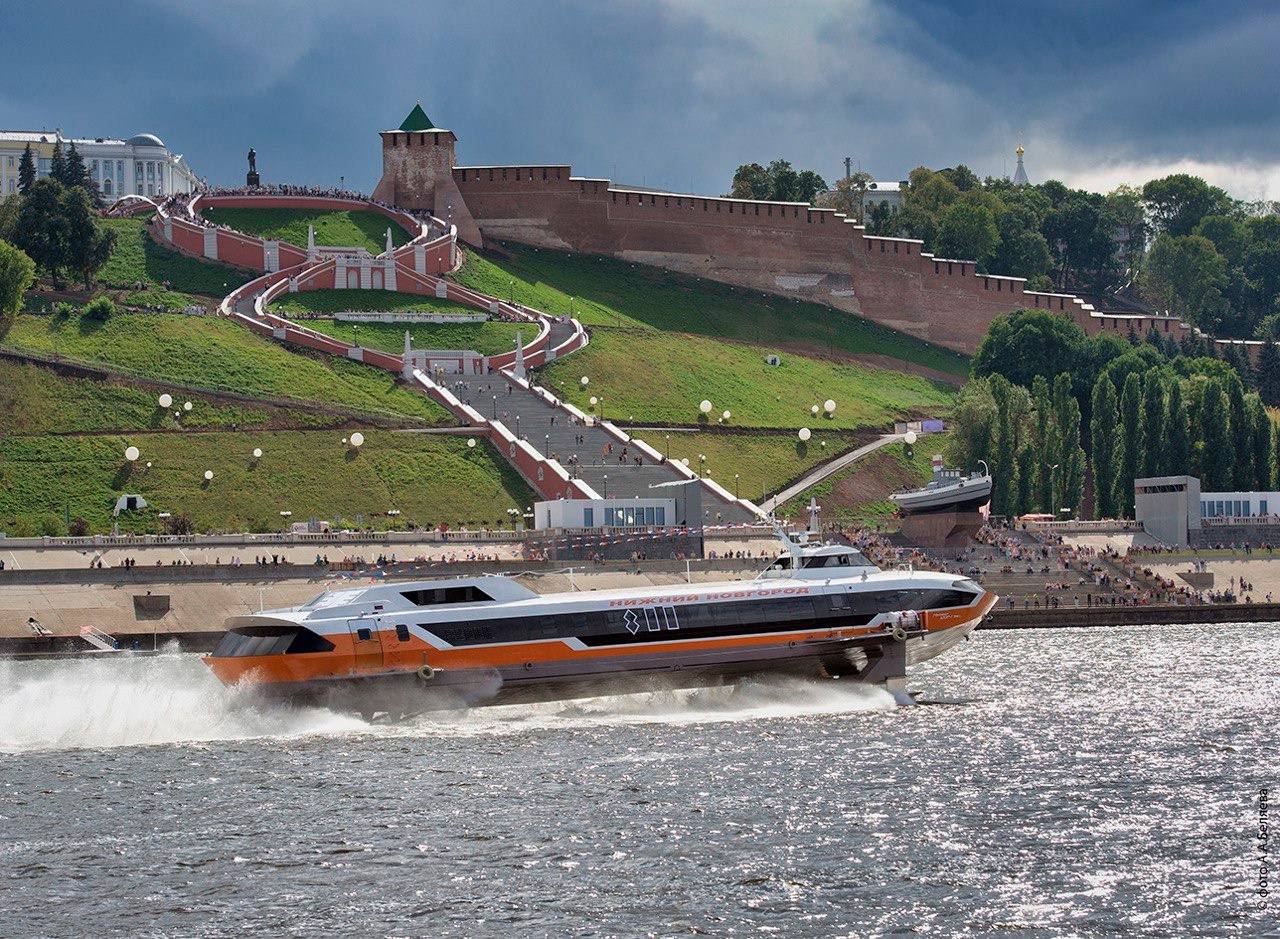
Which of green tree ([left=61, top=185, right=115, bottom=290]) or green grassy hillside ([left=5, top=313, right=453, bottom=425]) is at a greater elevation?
green tree ([left=61, top=185, right=115, bottom=290])

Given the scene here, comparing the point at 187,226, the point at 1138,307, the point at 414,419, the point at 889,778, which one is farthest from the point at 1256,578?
the point at 1138,307

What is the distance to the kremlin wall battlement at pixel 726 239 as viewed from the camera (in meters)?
128

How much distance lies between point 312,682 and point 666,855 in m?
15.1

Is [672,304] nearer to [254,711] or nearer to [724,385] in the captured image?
[724,385]

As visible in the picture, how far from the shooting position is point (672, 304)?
12275 cm

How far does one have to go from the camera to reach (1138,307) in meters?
158

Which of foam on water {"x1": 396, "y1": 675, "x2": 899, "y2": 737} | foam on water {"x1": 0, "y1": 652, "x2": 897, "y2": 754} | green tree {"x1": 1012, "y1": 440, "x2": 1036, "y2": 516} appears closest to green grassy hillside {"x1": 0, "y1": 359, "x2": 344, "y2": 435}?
green tree {"x1": 1012, "y1": 440, "x2": 1036, "y2": 516}

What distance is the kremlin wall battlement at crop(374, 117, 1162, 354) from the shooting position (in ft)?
420

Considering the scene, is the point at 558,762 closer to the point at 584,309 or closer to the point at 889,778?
the point at 889,778

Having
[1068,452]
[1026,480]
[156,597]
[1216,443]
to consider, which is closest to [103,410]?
[156,597]

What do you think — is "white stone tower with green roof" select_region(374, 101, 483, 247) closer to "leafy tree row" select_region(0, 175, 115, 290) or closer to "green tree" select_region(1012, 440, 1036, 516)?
"leafy tree row" select_region(0, 175, 115, 290)

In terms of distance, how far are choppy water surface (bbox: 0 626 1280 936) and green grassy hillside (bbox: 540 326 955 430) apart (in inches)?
2086

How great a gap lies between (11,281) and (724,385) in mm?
38563

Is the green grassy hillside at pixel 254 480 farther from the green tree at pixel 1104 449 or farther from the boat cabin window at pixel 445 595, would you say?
the boat cabin window at pixel 445 595
